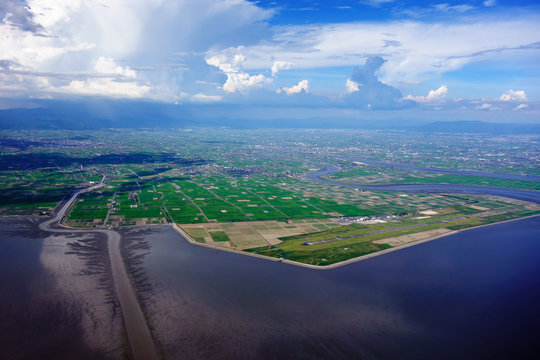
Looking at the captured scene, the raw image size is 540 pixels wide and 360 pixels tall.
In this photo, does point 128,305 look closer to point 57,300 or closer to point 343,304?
point 57,300

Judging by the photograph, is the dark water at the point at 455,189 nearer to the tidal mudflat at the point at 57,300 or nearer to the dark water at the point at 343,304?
the dark water at the point at 343,304

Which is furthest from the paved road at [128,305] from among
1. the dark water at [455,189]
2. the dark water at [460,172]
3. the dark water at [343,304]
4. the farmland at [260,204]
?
the dark water at [460,172]

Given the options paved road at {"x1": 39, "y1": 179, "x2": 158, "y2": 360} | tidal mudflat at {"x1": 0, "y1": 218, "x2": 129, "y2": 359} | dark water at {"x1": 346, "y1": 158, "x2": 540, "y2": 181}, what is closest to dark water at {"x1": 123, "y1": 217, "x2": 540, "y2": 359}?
paved road at {"x1": 39, "y1": 179, "x2": 158, "y2": 360}

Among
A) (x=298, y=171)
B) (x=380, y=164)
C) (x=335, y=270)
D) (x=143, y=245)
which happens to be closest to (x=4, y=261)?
(x=143, y=245)

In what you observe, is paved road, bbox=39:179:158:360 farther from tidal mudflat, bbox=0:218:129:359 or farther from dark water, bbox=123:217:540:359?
dark water, bbox=123:217:540:359

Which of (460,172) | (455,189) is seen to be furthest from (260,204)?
(460,172)

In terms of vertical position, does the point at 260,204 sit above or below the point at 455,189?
Result: below

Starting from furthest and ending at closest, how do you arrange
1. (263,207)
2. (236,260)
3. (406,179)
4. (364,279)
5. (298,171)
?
(298,171) → (406,179) → (263,207) → (236,260) → (364,279)

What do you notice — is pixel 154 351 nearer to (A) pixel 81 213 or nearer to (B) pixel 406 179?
(A) pixel 81 213
